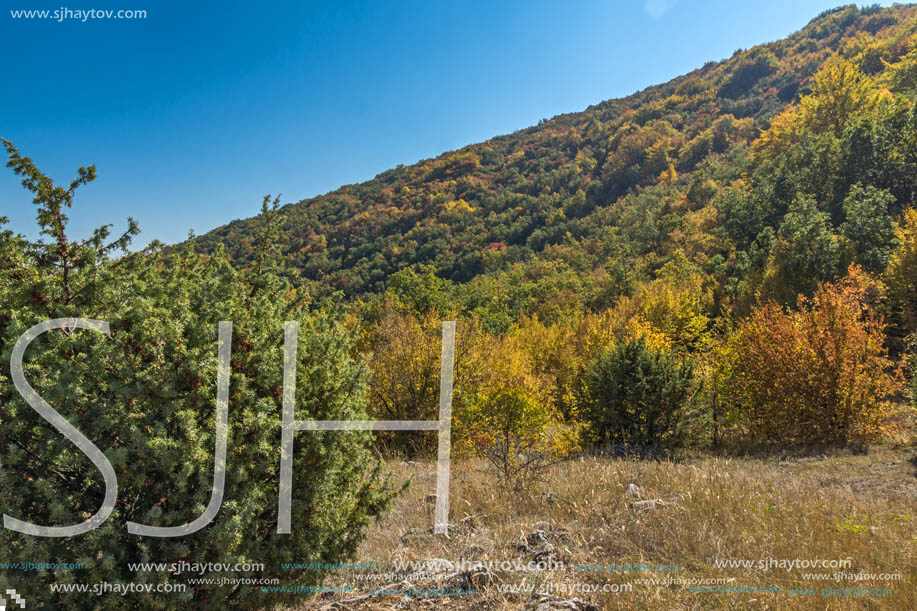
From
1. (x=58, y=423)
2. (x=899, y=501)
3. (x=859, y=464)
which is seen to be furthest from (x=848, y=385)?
(x=58, y=423)

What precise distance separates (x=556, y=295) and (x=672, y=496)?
45.4 m

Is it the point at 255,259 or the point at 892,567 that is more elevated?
the point at 255,259

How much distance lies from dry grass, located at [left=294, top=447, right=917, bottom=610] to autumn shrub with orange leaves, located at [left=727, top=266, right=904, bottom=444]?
665 cm

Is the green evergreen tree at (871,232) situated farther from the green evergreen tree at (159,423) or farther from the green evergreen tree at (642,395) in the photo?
the green evergreen tree at (159,423)

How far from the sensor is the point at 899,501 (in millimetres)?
6078

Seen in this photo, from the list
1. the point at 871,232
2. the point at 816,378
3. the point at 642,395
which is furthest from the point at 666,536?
the point at 871,232

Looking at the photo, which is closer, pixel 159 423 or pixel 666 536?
pixel 159 423

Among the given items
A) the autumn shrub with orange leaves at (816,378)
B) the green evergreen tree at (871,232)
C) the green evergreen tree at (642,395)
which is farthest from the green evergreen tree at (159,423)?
the green evergreen tree at (871,232)

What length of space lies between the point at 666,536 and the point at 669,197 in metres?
73.0

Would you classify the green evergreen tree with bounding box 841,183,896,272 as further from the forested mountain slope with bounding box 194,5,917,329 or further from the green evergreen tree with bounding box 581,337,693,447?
the green evergreen tree with bounding box 581,337,693,447

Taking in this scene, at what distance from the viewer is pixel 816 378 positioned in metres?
12.4

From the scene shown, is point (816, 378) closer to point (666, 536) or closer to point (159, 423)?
point (666, 536)

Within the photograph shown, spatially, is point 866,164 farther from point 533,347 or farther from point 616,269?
point 533,347

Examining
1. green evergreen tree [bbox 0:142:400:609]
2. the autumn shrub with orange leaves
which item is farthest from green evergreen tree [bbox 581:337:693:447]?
green evergreen tree [bbox 0:142:400:609]
